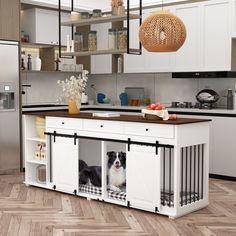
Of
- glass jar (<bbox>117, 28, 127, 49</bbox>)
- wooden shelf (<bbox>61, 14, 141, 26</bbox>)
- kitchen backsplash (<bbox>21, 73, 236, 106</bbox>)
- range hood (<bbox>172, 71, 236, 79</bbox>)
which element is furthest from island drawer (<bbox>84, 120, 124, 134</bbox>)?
kitchen backsplash (<bbox>21, 73, 236, 106</bbox>)

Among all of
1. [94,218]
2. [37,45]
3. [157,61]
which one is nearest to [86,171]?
[94,218]

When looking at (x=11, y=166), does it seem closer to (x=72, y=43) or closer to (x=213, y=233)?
(x=72, y=43)

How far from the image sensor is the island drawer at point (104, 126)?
4.89 metres

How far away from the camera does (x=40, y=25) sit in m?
7.60

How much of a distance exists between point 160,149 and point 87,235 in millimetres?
1092

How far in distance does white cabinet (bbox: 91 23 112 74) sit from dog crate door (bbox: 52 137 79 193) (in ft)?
9.53

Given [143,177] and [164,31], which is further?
[143,177]

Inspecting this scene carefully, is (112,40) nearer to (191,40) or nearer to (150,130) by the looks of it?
(150,130)

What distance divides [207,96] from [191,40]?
86cm

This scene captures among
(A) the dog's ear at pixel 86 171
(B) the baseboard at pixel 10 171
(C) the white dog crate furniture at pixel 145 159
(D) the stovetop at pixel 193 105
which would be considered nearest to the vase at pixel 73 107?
(C) the white dog crate furniture at pixel 145 159

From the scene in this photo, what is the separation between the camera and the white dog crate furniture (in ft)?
14.9

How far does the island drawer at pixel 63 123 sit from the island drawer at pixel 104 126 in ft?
0.41

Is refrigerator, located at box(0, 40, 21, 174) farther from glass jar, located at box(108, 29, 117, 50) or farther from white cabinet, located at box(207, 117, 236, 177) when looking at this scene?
white cabinet, located at box(207, 117, 236, 177)

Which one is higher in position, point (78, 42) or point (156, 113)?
point (78, 42)
